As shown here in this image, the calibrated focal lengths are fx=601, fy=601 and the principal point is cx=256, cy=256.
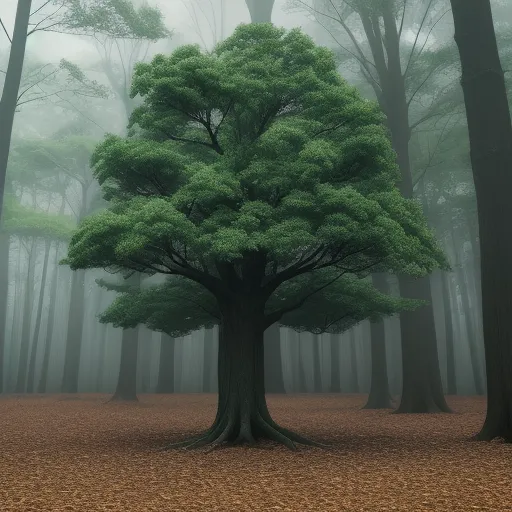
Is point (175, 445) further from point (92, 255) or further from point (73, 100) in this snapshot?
point (73, 100)

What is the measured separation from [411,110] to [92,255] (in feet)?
64.4

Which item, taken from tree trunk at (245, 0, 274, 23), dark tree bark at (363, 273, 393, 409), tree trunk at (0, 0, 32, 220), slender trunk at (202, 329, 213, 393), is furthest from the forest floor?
tree trunk at (245, 0, 274, 23)

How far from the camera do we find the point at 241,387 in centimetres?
979

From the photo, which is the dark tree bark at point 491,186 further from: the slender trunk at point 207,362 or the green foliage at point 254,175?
the slender trunk at point 207,362

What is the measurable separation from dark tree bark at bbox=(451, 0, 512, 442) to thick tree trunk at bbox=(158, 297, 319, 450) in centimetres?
307

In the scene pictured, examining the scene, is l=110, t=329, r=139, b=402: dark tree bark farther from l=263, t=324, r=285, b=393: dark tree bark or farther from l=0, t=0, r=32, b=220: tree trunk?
l=0, t=0, r=32, b=220: tree trunk

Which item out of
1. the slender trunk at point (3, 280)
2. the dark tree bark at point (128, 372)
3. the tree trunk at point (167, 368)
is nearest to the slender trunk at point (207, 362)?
the tree trunk at point (167, 368)

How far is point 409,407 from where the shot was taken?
1563cm

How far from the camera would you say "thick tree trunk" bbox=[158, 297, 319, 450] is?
9.46 meters

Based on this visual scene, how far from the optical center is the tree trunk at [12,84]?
15922 millimetres

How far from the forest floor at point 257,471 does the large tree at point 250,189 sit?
146cm

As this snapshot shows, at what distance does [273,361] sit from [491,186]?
16.1 meters

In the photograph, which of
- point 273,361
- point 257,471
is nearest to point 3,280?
point 273,361

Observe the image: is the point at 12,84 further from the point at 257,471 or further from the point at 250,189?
the point at 257,471
